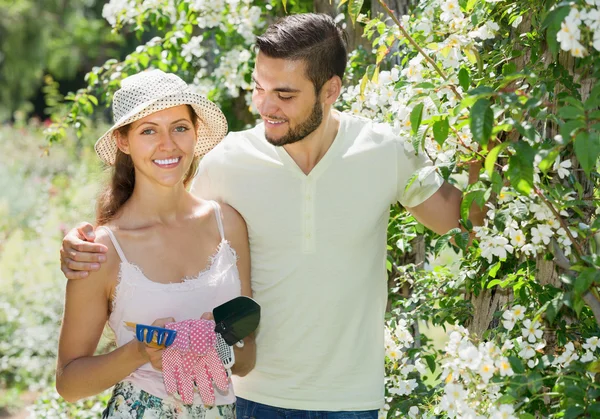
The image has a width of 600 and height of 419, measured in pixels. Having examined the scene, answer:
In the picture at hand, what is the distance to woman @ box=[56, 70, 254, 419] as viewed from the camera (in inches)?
85.0

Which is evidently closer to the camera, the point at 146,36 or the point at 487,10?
the point at 487,10

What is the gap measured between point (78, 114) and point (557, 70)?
227 centimetres

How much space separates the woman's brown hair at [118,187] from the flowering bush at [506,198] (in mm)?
678

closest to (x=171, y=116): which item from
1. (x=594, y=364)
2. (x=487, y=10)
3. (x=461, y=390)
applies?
(x=487, y=10)

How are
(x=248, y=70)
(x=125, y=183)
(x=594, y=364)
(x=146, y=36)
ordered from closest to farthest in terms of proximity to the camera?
(x=594, y=364) → (x=125, y=183) → (x=248, y=70) → (x=146, y=36)

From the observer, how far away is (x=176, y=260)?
2295 mm

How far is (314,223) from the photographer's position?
238 cm

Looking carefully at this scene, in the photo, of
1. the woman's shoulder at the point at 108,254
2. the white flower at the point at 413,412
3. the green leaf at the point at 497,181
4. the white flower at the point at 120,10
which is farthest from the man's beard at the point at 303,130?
the white flower at the point at 120,10

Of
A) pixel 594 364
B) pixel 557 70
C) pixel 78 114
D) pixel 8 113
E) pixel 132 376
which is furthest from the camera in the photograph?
pixel 8 113

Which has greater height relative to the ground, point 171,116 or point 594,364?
point 171,116

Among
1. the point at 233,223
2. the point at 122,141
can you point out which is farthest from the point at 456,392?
the point at 122,141

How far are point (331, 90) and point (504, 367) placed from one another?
0.99 metres

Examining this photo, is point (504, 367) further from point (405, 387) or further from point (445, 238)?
point (405, 387)

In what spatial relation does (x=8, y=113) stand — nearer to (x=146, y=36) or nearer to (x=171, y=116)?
(x=146, y=36)
